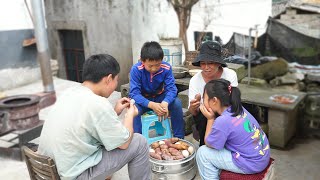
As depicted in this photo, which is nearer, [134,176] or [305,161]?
[134,176]

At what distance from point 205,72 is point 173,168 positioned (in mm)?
1106

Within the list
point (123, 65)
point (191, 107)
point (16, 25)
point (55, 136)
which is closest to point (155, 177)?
point (191, 107)

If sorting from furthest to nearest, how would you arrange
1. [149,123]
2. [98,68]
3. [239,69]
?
1. [239,69]
2. [149,123]
3. [98,68]

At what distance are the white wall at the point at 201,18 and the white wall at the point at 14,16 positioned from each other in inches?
113

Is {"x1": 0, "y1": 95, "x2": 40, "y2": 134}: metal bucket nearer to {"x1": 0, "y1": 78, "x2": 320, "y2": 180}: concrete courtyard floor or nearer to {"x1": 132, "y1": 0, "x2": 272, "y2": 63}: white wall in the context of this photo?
{"x1": 0, "y1": 78, "x2": 320, "y2": 180}: concrete courtyard floor

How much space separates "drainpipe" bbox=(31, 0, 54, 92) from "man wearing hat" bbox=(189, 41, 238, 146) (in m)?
4.66

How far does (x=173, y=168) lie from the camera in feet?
10.2

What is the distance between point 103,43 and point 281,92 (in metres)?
5.65

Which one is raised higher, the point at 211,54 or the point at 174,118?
the point at 211,54

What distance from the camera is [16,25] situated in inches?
312

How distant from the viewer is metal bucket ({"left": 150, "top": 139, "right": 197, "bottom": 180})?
3.10 metres

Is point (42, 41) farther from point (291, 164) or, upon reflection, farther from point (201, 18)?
point (291, 164)

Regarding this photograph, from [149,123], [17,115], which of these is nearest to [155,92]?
[149,123]

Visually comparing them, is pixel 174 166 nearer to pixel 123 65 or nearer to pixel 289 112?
pixel 289 112
